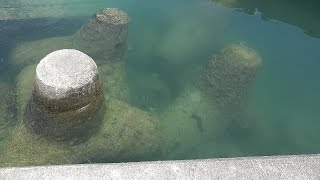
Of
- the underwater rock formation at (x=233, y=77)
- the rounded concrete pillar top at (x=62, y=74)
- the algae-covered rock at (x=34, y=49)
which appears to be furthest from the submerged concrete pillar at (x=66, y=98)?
the underwater rock formation at (x=233, y=77)

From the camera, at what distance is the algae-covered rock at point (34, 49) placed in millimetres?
6910

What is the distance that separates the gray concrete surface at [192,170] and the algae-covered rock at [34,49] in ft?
13.0

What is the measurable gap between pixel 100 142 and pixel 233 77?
2.49 meters

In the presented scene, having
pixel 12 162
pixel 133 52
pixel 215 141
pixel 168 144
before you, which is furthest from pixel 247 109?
pixel 12 162

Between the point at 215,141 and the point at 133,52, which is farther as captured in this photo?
the point at 133,52

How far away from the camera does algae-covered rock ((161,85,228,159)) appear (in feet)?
19.0

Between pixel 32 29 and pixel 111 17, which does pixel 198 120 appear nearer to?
pixel 111 17

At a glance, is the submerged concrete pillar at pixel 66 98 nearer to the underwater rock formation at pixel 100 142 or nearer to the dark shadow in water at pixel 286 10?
the underwater rock formation at pixel 100 142

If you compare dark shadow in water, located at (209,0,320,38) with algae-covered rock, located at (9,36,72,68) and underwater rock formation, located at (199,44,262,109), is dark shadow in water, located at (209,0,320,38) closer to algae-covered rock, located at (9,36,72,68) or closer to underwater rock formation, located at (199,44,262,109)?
underwater rock formation, located at (199,44,262,109)

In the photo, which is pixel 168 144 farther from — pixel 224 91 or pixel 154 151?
pixel 224 91

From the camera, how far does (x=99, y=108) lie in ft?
16.9

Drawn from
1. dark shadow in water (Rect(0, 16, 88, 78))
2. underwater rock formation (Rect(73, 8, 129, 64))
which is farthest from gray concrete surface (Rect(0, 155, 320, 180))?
dark shadow in water (Rect(0, 16, 88, 78))

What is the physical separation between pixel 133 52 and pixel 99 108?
8.27 feet

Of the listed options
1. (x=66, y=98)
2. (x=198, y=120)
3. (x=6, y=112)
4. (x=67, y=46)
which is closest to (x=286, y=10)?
(x=198, y=120)
